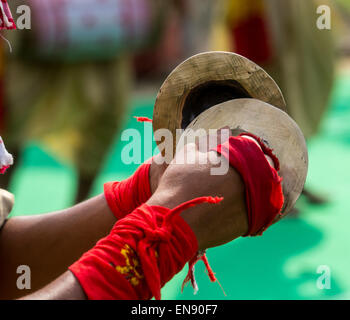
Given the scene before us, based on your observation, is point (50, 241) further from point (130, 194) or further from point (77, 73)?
point (77, 73)

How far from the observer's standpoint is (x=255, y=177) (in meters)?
0.73

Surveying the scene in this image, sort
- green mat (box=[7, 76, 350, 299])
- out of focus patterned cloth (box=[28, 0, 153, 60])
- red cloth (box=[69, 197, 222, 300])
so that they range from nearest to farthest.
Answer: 1. red cloth (box=[69, 197, 222, 300])
2. green mat (box=[7, 76, 350, 299])
3. out of focus patterned cloth (box=[28, 0, 153, 60])

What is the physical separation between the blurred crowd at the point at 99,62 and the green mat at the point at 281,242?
0.59 ft

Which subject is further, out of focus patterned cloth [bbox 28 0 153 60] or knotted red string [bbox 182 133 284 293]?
out of focus patterned cloth [bbox 28 0 153 60]

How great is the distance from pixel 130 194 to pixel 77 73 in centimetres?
138

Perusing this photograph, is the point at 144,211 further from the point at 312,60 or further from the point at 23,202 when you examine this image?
the point at 23,202

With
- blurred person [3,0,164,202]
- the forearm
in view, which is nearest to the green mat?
blurred person [3,0,164,202]

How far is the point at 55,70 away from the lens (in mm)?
2152

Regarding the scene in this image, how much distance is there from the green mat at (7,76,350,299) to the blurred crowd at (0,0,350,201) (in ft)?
0.59

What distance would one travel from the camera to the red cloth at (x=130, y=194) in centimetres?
88

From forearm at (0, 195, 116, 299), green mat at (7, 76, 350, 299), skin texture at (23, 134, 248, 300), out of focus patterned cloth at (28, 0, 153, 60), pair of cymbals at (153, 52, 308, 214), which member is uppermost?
out of focus patterned cloth at (28, 0, 153, 60)

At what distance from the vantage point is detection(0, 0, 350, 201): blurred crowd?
2068mm

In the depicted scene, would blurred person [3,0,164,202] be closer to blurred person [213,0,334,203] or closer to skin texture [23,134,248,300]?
blurred person [213,0,334,203]

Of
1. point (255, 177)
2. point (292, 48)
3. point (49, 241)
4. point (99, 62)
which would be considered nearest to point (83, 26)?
point (99, 62)
